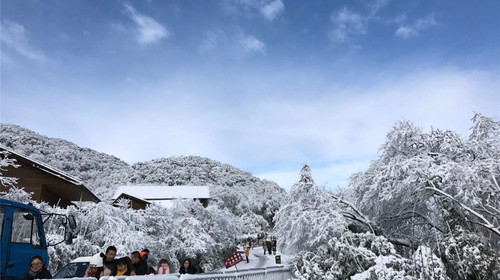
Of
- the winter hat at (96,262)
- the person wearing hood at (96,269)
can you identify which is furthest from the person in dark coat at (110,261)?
the winter hat at (96,262)

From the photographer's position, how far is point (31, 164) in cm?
2098

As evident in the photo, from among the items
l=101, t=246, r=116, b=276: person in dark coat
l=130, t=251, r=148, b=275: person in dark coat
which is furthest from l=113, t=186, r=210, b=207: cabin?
l=101, t=246, r=116, b=276: person in dark coat

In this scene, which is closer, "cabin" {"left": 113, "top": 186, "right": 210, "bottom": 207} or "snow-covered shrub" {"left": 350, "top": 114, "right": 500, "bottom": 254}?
"snow-covered shrub" {"left": 350, "top": 114, "right": 500, "bottom": 254}

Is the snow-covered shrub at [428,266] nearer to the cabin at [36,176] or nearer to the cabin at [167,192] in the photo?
the cabin at [36,176]

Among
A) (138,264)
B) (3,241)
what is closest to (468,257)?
(138,264)

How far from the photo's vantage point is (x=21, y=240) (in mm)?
7051

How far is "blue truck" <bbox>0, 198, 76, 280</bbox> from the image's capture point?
21.2 ft

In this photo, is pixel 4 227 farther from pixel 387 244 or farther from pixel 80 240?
pixel 80 240

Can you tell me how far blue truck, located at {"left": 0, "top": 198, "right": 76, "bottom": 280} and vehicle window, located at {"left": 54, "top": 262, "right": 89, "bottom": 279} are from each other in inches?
113

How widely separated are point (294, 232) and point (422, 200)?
451cm

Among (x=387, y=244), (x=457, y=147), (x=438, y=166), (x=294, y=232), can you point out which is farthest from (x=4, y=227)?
(x=457, y=147)

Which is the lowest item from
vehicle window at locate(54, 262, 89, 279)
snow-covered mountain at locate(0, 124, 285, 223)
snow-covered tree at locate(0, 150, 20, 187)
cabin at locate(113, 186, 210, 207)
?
vehicle window at locate(54, 262, 89, 279)

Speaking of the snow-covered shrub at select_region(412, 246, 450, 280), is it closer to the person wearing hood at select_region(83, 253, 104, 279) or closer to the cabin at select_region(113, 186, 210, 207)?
the person wearing hood at select_region(83, 253, 104, 279)

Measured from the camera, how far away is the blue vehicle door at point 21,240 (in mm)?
6566
